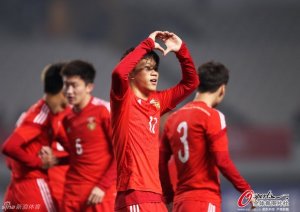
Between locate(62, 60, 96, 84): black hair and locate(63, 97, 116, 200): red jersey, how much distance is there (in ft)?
0.93

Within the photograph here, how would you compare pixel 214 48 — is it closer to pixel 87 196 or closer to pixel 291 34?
pixel 291 34

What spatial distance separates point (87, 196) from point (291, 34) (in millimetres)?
8157

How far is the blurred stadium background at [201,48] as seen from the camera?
1101cm

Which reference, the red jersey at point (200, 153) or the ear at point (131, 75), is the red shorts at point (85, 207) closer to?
the red jersey at point (200, 153)

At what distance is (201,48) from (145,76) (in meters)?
8.52

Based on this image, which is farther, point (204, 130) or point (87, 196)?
point (87, 196)

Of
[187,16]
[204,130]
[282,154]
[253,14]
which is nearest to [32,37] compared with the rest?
[187,16]

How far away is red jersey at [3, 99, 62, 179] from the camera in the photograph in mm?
5515

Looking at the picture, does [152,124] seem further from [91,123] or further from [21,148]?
[21,148]

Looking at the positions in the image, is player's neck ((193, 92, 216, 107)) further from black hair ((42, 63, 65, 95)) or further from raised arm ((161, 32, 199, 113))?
black hair ((42, 63, 65, 95))

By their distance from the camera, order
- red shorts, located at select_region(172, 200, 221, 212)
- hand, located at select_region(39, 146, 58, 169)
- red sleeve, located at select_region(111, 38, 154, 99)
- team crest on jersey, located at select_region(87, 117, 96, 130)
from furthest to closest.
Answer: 1. hand, located at select_region(39, 146, 58, 169)
2. team crest on jersey, located at select_region(87, 117, 96, 130)
3. red shorts, located at select_region(172, 200, 221, 212)
4. red sleeve, located at select_region(111, 38, 154, 99)

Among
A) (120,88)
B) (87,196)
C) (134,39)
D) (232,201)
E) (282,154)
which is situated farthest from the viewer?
(134,39)

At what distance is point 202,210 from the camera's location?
15.5ft

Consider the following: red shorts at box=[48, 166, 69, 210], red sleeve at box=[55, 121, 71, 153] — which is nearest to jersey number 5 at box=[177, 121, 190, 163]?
red sleeve at box=[55, 121, 71, 153]
